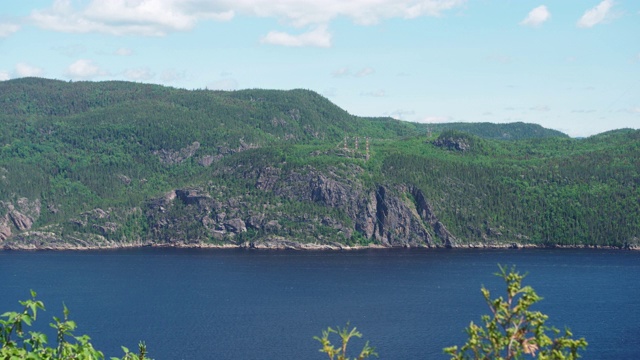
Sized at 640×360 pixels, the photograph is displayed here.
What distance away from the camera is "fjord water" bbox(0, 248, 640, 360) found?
400ft

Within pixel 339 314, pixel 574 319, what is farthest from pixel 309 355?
pixel 574 319

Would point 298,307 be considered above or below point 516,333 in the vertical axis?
below

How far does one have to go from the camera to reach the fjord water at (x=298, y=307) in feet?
400

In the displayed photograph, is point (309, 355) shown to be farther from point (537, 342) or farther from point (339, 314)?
point (537, 342)

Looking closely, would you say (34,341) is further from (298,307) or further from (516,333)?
(298,307)

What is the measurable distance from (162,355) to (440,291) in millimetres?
74911

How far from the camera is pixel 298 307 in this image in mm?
154000

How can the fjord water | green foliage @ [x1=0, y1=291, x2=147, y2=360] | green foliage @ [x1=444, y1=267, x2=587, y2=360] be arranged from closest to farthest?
1. green foliage @ [x1=0, y1=291, x2=147, y2=360]
2. green foliage @ [x1=444, y1=267, x2=587, y2=360]
3. the fjord water

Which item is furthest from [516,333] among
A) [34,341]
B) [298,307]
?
[298,307]

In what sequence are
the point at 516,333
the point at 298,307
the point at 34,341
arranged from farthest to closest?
the point at 298,307 → the point at 516,333 → the point at 34,341

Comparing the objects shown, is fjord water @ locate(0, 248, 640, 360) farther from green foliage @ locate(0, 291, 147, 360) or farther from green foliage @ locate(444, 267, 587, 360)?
green foliage @ locate(0, 291, 147, 360)

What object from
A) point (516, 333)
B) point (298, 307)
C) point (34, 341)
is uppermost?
point (516, 333)

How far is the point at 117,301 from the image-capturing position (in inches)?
6358

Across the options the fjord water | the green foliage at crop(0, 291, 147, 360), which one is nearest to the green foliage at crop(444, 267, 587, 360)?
the green foliage at crop(0, 291, 147, 360)
